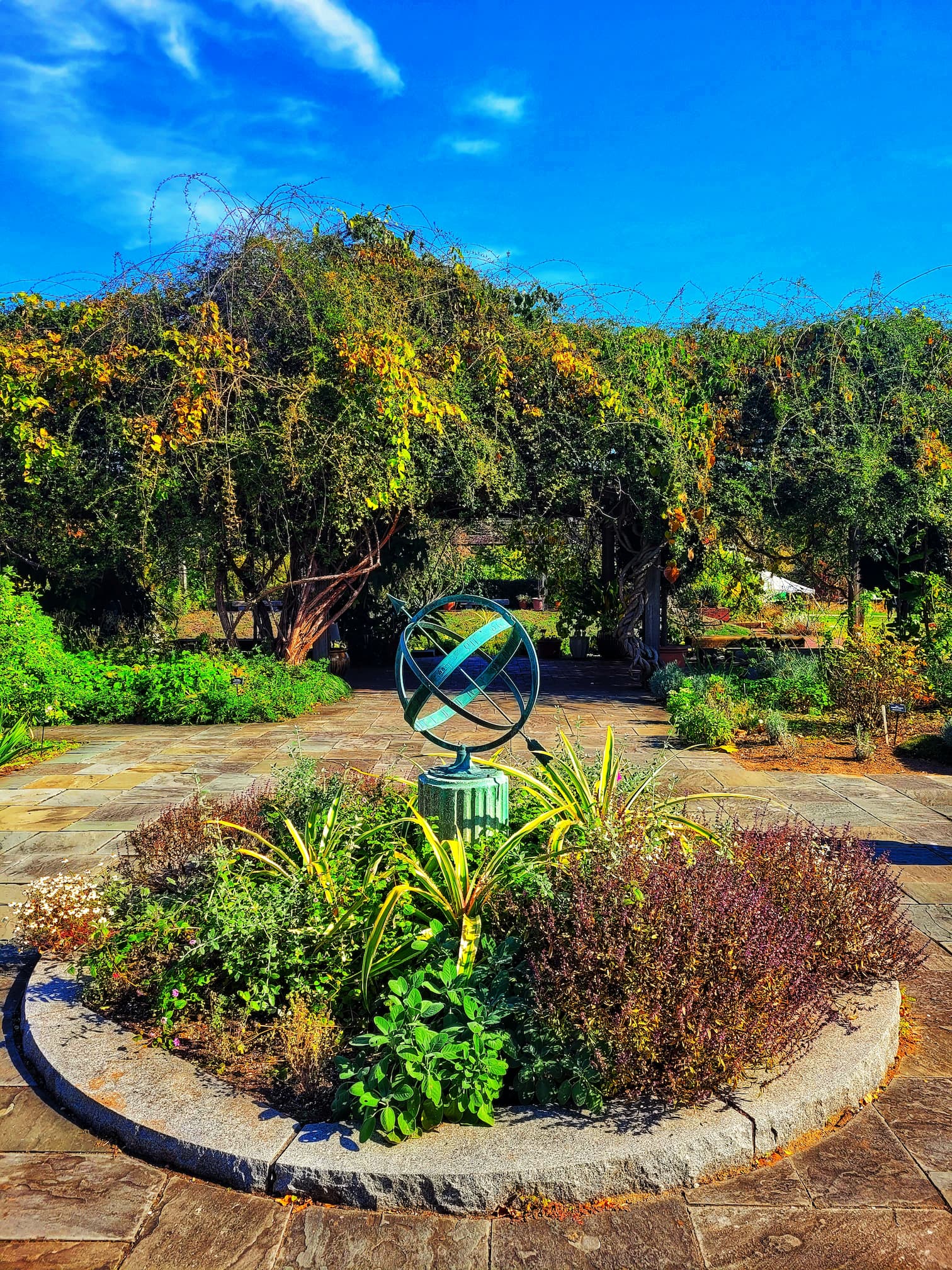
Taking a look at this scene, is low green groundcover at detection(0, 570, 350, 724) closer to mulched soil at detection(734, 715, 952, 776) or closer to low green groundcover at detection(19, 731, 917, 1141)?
low green groundcover at detection(19, 731, 917, 1141)

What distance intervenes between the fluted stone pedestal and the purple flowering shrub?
Answer: 659mm

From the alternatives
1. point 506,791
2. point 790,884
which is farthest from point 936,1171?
point 506,791

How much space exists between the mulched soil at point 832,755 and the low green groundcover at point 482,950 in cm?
366

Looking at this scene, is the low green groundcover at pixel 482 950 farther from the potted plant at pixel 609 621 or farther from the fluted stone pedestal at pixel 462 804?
the potted plant at pixel 609 621

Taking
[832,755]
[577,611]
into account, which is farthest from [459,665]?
[577,611]

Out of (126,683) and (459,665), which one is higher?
(459,665)

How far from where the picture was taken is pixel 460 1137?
2.65 metres

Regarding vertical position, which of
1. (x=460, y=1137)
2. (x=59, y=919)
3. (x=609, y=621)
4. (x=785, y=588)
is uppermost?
(x=785, y=588)

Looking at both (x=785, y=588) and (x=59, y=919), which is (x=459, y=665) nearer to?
(x=59, y=919)

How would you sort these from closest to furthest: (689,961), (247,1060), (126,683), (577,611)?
(689,961), (247,1060), (126,683), (577,611)

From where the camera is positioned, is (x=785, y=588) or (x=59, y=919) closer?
(x=59, y=919)

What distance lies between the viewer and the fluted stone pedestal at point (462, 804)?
4.08 metres

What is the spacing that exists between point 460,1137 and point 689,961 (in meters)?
0.87

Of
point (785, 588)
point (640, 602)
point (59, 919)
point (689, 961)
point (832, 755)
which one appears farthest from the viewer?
point (785, 588)
